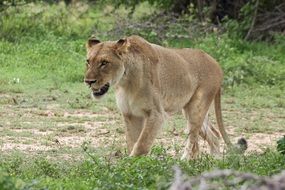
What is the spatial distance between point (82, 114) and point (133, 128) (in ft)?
9.35

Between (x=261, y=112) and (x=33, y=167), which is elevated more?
(x=33, y=167)

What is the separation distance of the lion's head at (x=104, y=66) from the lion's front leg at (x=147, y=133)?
41cm

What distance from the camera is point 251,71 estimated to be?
42.7 feet

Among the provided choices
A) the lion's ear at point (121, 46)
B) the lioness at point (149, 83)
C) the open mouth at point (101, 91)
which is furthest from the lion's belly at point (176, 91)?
the open mouth at point (101, 91)

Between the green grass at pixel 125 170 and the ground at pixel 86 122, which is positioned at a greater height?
the green grass at pixel 125 170

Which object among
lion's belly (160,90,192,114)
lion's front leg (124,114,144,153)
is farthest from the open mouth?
lion's belly (160,90,192,114)

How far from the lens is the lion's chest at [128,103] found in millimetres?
7840

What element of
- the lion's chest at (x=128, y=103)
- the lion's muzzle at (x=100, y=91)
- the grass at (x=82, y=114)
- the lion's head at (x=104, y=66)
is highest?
the lion's head at (x=104, y=66)

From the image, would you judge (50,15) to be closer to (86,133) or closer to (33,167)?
(86,133)

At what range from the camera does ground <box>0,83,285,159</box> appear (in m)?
9.12

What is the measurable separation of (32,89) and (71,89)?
0.48 meters

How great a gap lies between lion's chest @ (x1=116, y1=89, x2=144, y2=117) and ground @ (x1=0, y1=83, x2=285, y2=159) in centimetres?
56

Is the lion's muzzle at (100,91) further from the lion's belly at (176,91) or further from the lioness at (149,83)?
the lion's belly at (176,91)

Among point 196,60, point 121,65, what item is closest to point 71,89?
point 196,60
